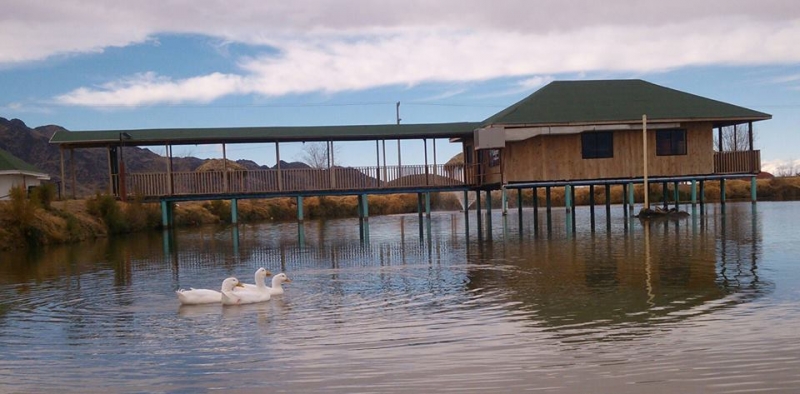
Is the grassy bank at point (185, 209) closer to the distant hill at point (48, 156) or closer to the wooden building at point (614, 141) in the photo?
the wooden building at point (614, 141)

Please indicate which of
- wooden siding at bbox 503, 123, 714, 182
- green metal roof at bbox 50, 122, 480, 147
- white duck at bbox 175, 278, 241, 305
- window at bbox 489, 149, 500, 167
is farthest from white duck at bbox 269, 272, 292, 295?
window at bbox 489, 149, 500, 167

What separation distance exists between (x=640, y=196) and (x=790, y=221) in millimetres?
31587

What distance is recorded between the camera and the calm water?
849cm

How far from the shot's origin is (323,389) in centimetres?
812

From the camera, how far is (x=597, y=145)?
36750mm

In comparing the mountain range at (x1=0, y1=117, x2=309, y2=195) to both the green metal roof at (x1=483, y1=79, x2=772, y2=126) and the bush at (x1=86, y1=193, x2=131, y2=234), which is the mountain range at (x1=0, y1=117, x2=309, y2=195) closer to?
the bush at (x1=86, y1=193, x2=131, y2=234)

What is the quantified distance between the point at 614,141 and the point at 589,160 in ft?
4.50

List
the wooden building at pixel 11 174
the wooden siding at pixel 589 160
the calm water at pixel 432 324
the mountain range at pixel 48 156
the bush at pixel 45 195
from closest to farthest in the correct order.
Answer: the calm water at pixel 432 324
the bush at pixel 45 195
the wooden siding at pixel 589 160
the wooden building at pixel 11 174
the mountain range at pixel 48 156

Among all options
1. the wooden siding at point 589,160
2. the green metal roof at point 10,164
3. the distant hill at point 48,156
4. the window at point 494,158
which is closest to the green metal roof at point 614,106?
the wooden siding at point 589,160

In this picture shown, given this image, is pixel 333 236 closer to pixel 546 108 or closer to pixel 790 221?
pixel 546 108

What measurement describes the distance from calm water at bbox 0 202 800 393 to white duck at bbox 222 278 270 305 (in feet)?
0.68

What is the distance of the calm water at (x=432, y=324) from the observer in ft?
27.9

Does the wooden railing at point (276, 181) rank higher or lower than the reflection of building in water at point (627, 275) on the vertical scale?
higher

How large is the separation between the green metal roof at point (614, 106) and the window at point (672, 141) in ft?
3.35
